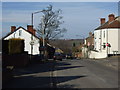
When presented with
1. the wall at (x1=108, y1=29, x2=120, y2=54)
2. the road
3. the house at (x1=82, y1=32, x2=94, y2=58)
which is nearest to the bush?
the road

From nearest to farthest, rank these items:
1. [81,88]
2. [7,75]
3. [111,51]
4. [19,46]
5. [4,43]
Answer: [81,88]
[7,75]
[4,43]
[19,46]
[111,51]

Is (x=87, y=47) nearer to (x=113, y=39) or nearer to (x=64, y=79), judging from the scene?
(x=113, y=39)

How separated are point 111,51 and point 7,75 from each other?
48.1 metres

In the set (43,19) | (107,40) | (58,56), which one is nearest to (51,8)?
(43,19)

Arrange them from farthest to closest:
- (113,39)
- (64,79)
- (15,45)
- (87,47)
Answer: (87,47) → (113,39) → (15,45) → (64,79)

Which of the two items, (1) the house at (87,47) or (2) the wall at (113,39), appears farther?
(1) the house at (87,47)

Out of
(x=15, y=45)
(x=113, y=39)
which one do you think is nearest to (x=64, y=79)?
(x=15, y=45)

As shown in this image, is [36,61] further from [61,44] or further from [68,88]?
[61,44]

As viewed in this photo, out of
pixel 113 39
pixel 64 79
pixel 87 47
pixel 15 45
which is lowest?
pixel 64 79

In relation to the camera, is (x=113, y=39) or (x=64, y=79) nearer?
(x=64, y=79)

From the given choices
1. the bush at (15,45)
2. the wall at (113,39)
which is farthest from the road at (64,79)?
the wall at (113,39)

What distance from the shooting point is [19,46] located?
1146 inches

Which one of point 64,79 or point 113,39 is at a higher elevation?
point 113,39

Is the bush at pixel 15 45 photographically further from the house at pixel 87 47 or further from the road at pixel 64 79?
the house at pixel 87 47
